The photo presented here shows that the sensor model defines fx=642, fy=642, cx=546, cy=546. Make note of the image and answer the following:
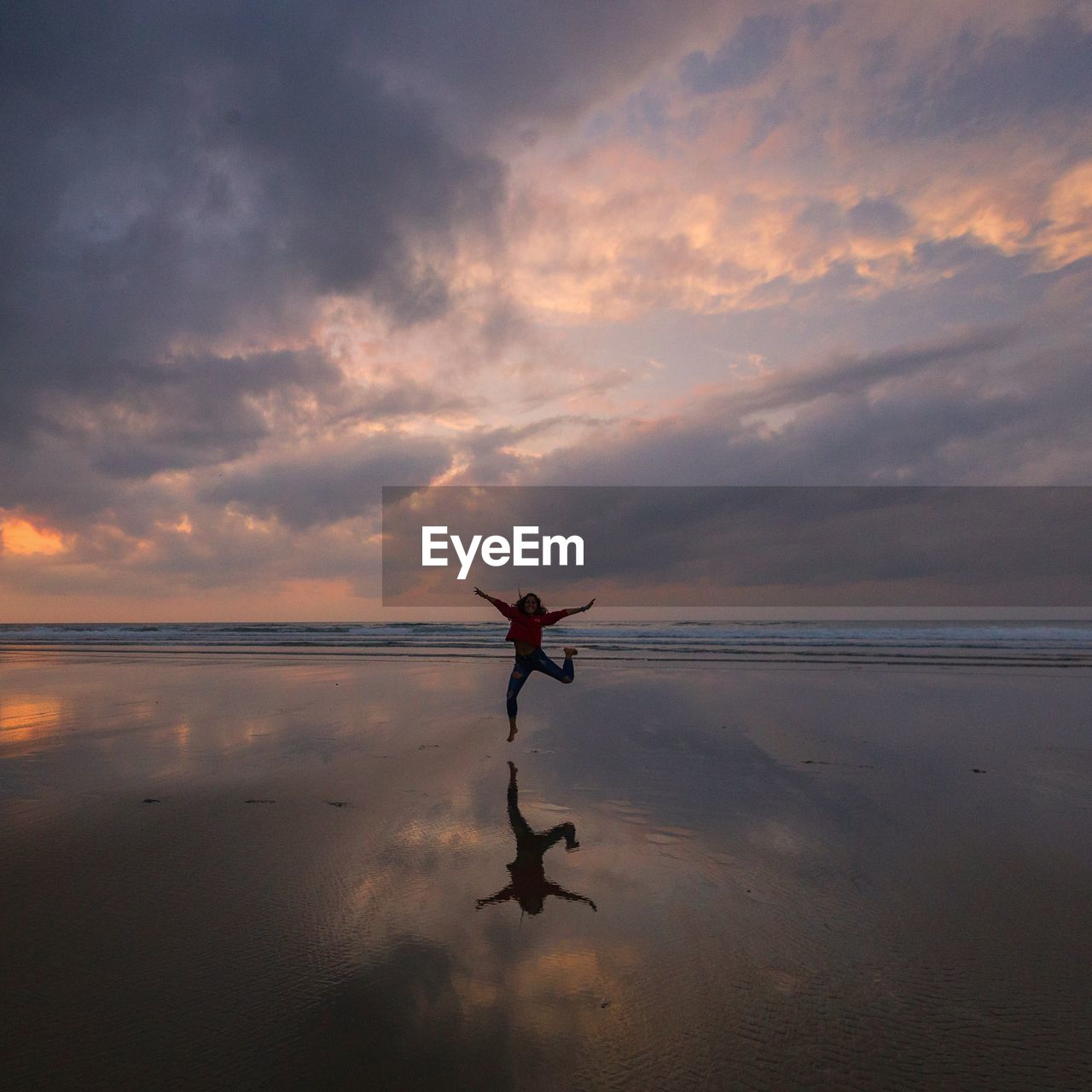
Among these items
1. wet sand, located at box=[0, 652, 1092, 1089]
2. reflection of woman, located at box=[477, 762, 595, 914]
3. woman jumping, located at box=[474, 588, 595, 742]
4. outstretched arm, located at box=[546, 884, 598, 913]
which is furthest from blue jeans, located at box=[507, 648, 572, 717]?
outstretched arm, located at box=[546, 884, 598, 913]

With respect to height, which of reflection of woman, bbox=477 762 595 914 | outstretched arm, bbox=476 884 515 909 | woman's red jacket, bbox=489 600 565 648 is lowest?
reflection of woman, bbox=477 762 595 914

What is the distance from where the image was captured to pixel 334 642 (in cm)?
3862

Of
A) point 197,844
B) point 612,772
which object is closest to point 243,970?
point 197,844

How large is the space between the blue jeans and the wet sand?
0.84m

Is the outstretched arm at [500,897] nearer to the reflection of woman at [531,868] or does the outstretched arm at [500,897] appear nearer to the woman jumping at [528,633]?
the reflection of woman at [531,868]

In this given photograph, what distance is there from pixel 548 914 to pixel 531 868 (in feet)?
2.66

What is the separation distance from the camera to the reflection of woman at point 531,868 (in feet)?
14.0

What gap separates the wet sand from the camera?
2738 mm

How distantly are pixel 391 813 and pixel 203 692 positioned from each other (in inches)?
426

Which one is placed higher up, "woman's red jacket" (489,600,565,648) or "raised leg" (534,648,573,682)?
"woman's red jacket" (489,600,565,648)

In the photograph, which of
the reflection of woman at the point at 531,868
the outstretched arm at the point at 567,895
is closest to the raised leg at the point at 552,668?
the reflection of woman at the point at 531,868

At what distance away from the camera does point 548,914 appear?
4051 millimetres

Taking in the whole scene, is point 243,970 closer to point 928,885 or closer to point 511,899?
point 511,899

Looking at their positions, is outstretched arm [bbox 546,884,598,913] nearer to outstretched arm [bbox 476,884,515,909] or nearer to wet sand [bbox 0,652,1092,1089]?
wet sand [bbox 0,652,1092,1089]
